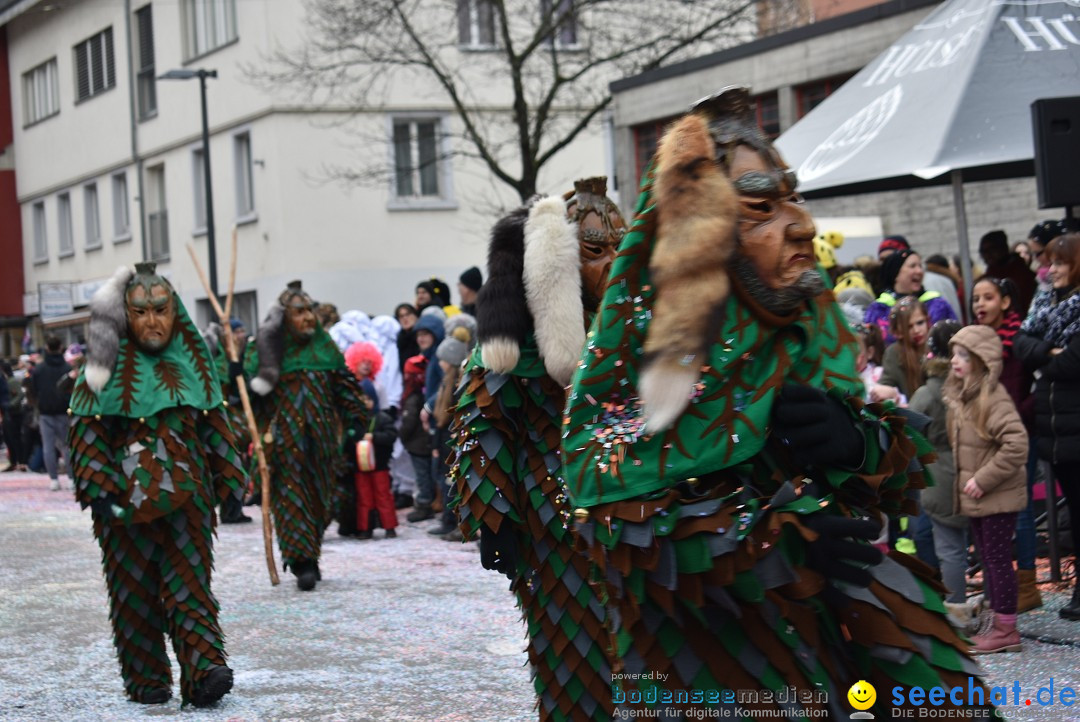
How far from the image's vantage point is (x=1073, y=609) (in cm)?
732

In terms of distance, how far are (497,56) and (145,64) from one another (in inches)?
413

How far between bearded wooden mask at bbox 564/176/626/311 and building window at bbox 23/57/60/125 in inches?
1425

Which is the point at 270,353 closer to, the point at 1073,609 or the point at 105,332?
the point at 105,332

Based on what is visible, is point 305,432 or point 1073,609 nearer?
point 1073,609

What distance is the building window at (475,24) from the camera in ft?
76.1

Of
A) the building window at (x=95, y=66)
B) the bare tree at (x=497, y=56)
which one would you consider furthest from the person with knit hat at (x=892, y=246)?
the building window at (x=95, y=66)

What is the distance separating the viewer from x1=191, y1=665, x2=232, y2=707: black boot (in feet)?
21.2

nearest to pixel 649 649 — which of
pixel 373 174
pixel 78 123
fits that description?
pixel 373 174

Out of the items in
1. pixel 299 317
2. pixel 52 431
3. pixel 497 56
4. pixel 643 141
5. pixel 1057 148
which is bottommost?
pixel 52 431

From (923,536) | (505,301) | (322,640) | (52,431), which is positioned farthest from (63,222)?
(505,301)

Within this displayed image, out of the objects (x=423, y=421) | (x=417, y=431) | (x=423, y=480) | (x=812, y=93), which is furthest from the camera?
(x=812, y=93)

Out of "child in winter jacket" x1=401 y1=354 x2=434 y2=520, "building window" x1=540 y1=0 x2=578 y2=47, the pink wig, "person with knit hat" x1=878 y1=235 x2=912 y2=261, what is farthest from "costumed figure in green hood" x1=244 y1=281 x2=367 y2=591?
"building window" x1=540 y1=0 x2=578 y2=47

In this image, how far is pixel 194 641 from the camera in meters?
6.55

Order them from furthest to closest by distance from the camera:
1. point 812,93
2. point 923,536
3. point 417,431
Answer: point 812,93
point 417,431
point 923,536
